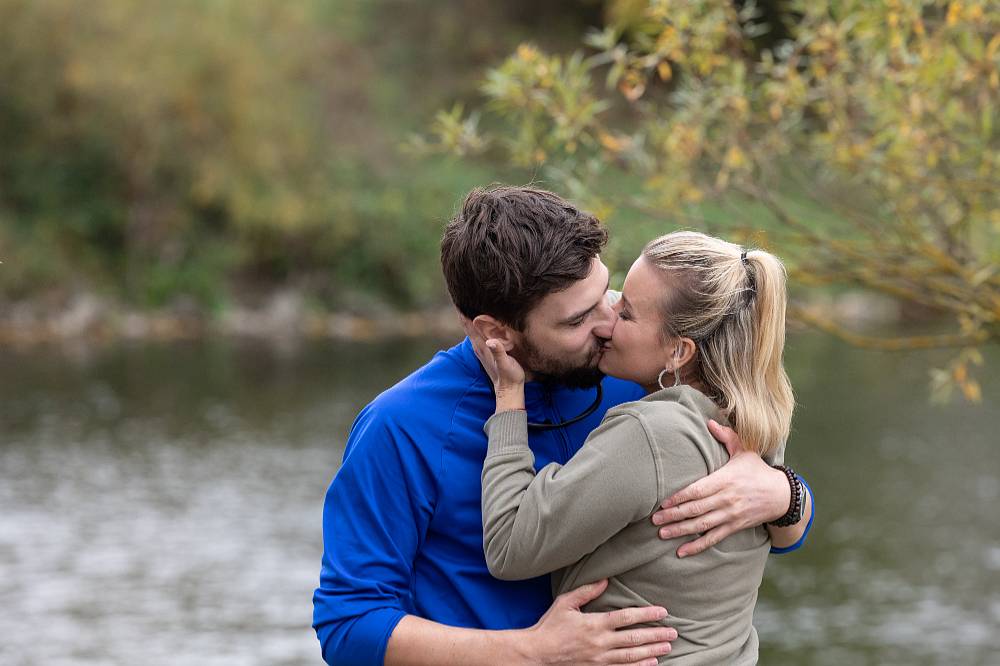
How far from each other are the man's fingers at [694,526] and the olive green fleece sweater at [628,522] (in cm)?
3

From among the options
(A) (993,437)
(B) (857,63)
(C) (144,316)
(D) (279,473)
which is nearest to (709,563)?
(B) (857,63)

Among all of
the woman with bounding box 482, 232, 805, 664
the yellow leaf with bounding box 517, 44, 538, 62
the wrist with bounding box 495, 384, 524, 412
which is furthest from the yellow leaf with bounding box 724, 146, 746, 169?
the wrist with bounding box 495, 384, 524, 412

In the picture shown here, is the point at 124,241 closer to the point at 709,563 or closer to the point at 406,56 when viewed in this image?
the point at 406,56

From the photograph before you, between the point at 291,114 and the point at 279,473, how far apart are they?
47.8 ft

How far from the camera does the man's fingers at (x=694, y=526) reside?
2.39 m

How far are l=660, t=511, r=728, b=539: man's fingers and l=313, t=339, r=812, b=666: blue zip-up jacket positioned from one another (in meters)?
0.32

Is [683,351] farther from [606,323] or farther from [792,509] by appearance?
[792,509]

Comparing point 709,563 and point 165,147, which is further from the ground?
point 165,147

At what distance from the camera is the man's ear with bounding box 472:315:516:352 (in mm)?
2527

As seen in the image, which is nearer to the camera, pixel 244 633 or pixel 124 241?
pixel 244 633

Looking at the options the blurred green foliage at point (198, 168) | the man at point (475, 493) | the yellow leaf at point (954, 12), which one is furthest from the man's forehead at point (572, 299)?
the blurred green foliage at point (198, 168)

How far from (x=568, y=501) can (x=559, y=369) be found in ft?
1.11

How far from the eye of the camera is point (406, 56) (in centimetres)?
3566

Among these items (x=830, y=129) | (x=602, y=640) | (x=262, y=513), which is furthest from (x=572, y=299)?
(x=262, y=513)
